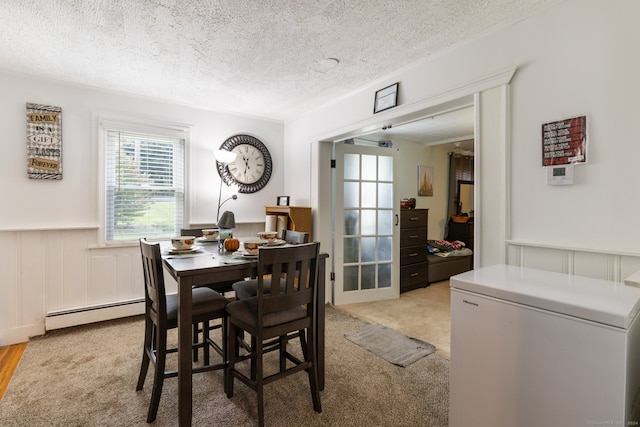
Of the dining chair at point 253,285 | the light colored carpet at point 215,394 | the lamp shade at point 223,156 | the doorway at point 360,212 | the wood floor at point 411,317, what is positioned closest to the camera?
the light colored carpet at point 215,394

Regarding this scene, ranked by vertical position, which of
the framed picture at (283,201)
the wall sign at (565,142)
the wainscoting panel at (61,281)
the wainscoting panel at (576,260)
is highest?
the wall sign at (565,142)

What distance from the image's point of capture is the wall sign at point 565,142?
1628 millimetres

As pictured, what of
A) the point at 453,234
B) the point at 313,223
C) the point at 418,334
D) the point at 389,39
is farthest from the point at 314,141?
the point at 453,234

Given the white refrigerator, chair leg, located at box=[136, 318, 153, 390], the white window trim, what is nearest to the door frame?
the white refrigerator

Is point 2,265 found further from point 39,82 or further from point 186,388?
point 186,388

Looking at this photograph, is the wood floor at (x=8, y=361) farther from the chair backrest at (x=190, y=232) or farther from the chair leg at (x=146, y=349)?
the chair backrest at (x=190, y=232)

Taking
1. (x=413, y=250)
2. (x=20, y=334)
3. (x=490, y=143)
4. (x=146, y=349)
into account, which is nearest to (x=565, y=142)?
(x=490, y=143)

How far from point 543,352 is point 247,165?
3441mm

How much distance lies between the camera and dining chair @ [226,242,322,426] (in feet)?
5.33

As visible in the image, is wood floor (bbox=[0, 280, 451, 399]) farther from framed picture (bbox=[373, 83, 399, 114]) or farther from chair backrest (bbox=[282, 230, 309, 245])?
framed picture (bbox=[373, 83, 399, 114])

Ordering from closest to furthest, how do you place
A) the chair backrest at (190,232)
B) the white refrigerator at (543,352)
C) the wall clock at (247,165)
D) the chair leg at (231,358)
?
the white refrigerator at (543,352), the chair leg at (231,358), the chair backrest at (190,232), the wall clock at (247,165)

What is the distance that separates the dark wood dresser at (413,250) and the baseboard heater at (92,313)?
3.19 metres

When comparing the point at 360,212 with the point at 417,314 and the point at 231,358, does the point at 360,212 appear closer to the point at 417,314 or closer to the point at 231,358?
the point at 417,314

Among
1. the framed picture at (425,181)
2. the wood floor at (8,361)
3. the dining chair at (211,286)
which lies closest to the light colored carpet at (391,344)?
the dining chair at (211,286)
